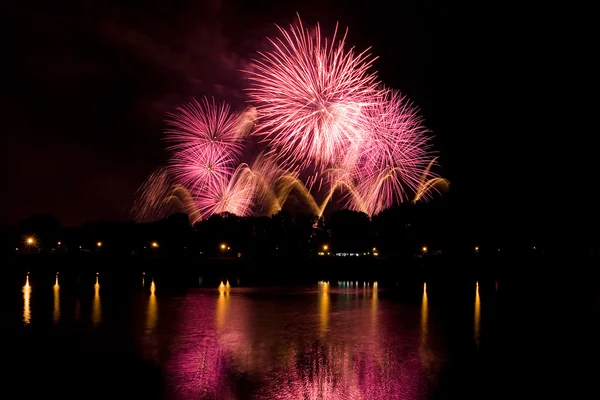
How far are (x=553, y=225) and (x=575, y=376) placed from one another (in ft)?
164

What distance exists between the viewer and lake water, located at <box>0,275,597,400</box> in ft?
25.5

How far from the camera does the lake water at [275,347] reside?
7766 millimetres

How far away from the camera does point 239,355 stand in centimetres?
978

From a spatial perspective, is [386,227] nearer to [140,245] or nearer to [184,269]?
[184,269]

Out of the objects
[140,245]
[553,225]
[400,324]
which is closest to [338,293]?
[400,324]

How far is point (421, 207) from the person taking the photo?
2579 inches

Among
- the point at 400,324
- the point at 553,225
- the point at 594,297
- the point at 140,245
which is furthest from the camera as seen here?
the point at 140,245

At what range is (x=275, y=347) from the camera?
1055cm

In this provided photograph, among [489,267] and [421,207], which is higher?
[421,207]

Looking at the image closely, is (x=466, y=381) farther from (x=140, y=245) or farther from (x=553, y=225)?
(x=140, y=245)

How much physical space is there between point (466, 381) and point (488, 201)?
56.0 metres

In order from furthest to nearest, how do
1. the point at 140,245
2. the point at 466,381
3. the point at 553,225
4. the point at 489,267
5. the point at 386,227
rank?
the point at 140,245, the point at 386,227, the point at 553,225, the point at 489,267, the point at 466,381

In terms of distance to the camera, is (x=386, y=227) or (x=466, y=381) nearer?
(x=466, y=381)

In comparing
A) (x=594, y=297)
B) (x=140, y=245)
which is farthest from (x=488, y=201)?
(x=140, y=245)
